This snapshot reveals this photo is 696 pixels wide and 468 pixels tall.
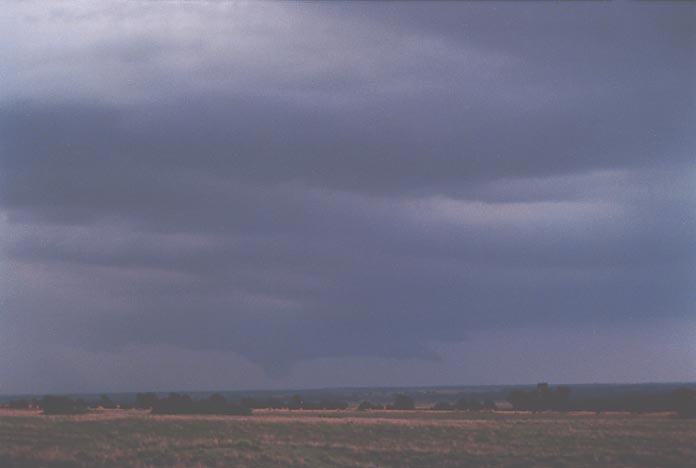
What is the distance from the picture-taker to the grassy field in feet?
115

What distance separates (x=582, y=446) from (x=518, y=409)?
4148cm

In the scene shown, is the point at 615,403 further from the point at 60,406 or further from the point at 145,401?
the point at 60,406

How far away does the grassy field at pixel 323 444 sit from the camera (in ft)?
115

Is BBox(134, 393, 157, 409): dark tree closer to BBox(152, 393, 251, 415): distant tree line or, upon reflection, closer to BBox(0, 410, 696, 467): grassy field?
BBox(152, 393, 251, 415): distant tree line

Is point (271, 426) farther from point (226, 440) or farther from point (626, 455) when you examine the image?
point (626, 455)

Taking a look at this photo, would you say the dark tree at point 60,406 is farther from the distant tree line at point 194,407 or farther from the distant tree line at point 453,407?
the distant tree line at point 194,407

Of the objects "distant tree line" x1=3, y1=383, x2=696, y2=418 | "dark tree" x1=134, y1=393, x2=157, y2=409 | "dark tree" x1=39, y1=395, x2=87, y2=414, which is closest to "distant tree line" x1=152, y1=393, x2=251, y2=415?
"distant tree line" x1=3, y1=383, x2=696, y2=418

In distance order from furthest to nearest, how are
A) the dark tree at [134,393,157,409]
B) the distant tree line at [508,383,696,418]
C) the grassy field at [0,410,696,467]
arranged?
the dark tree at [134,393,157,409] → the distant tree line at [508,383,696,418] → the grassy field at [0,410,696,467]

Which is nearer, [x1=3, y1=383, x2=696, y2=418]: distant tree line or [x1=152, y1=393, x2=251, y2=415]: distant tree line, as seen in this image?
[x1=3, y1=383, x2=696, y2=418]: distant tree line

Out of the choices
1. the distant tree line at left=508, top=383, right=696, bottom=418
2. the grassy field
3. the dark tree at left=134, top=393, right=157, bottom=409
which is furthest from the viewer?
the dark tree at left=134, top=393, right=157, bottom=409

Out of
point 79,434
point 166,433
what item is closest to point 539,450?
point 166,433

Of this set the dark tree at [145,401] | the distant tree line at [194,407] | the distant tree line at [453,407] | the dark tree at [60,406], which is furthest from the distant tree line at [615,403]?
the dark tree at [60,406]

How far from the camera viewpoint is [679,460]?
35.9 m

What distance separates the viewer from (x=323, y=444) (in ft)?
129
